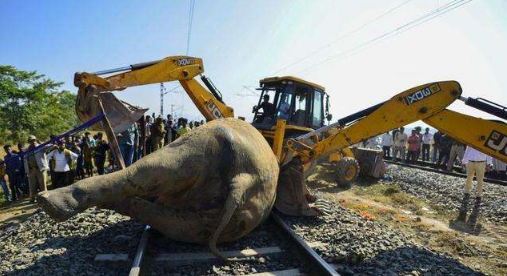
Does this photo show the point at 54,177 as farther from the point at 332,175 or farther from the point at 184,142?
the point at 332,175

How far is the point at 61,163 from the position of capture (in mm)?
9125

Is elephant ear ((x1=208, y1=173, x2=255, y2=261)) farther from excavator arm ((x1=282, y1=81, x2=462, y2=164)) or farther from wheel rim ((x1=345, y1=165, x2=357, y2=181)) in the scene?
wheel rim ((x1=345, y1=165, x2=357, y2=181))

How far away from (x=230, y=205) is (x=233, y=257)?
0.71 m

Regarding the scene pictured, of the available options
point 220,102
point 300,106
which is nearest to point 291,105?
point 300,106

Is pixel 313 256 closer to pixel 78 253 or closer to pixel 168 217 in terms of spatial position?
pixel 168 217

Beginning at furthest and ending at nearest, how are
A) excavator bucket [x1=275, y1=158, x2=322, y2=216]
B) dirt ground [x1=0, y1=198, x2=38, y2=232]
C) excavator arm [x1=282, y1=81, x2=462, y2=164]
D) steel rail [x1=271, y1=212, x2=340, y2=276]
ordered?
dirt ground [x1=0, y1=198, x2=38, y2=232] → excavator bucket [x1=275, y1=158, x2=322, y2=216] → excavator arm [x1=282, y1=81, x2=462, y2=164] → steel rail [x1=271, y1=212, x2=340, y2=276]

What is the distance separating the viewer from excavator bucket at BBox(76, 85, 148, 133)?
5719mm

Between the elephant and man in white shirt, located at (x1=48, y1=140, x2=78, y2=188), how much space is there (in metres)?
6.20

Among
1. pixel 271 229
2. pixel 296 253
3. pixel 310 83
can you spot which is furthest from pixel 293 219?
pixel 310 83

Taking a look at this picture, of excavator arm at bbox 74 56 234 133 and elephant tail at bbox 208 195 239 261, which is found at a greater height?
excavator arm at bbox 74 56 234 133

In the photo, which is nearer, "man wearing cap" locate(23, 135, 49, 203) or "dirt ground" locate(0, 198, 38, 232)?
"dirt ground" locate(0, 198, 38, 232)

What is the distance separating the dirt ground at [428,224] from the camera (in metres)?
5.20

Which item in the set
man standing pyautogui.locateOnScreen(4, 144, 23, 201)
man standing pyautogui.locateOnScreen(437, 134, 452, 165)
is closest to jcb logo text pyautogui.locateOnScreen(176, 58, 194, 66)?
man standing pyautogui.locateOnScreen(4, 144, 23, 201)

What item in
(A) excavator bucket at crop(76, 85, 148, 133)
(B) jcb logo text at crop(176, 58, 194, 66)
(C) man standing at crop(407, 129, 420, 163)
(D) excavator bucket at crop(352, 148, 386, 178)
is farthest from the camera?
(C) man standing at crop(407, 129, 420, 163)
